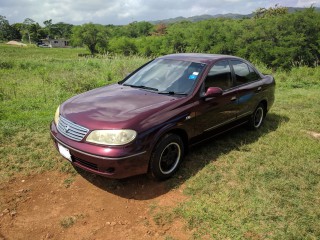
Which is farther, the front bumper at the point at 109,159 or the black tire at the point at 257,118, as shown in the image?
the black tire at the point at 257,118

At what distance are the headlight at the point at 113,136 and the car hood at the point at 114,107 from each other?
0.06 meters

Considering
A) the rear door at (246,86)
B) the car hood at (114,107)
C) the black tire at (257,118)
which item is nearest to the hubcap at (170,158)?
the car hood at (114,107)

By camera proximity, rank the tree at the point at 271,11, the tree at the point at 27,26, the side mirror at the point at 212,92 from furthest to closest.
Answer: the tree at the point at 27,26 → the tree at the point at 271,11 → the side mirror at the point at 212,92

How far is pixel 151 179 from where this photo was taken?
149 inches

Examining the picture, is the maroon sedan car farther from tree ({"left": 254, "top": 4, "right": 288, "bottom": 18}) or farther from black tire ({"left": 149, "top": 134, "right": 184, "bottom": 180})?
tree ({"left": 254, "top": 4, "right": 288, "bottom": 18})

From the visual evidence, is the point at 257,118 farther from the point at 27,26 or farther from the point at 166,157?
the point at 27,26

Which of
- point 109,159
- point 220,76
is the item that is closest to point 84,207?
point 109,159

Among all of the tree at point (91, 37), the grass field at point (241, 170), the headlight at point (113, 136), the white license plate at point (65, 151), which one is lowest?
the grass field at point (241, 170)

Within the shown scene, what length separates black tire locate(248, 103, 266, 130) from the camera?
5551 millimetres

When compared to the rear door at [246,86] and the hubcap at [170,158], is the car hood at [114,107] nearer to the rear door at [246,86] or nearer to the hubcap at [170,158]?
the hubcap at [170,158]

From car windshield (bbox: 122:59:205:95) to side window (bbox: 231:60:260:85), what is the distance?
3.11 feet

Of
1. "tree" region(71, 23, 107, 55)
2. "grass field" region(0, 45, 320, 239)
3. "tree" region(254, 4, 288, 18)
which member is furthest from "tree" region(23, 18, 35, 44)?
"grass field" region(0, 45, 320, 239)

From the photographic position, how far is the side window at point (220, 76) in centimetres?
425

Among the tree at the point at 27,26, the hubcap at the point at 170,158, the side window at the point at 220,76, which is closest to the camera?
the hubcap at the point at 170,158
